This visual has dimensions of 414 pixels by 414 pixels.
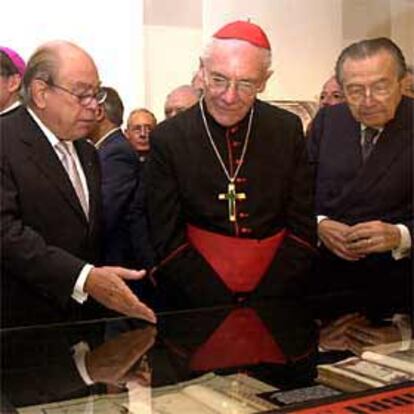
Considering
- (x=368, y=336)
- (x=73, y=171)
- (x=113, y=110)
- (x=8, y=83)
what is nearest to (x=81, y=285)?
(x=73, y=171)

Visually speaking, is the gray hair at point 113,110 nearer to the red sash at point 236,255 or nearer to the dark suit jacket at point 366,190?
the dark suit jacket at point 366,190

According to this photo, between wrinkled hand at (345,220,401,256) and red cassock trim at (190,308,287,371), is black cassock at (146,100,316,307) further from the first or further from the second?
red cassock trim at (190,308,287,371)

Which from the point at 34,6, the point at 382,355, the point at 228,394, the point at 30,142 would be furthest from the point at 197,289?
the point at 34,6

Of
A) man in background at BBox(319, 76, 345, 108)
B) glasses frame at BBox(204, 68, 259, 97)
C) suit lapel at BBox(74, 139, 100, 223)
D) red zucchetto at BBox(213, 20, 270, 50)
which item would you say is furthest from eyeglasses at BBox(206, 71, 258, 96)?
man in background at BBox(319, 76, 345, 108)

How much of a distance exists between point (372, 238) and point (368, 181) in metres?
0.25

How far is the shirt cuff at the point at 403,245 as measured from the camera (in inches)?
87.0

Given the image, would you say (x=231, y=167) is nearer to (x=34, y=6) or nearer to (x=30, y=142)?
(x=30, y=142)

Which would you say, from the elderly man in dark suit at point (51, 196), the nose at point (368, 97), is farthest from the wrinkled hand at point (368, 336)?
the nose at point (368, 97)

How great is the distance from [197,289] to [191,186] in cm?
31

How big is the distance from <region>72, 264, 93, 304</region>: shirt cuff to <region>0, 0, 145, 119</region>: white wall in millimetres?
2979

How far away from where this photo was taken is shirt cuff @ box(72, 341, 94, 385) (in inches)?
49.1

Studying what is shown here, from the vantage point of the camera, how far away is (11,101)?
2805 mm

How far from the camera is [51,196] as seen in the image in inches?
74.4

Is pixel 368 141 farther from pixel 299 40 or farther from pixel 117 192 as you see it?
pixel 299 40
